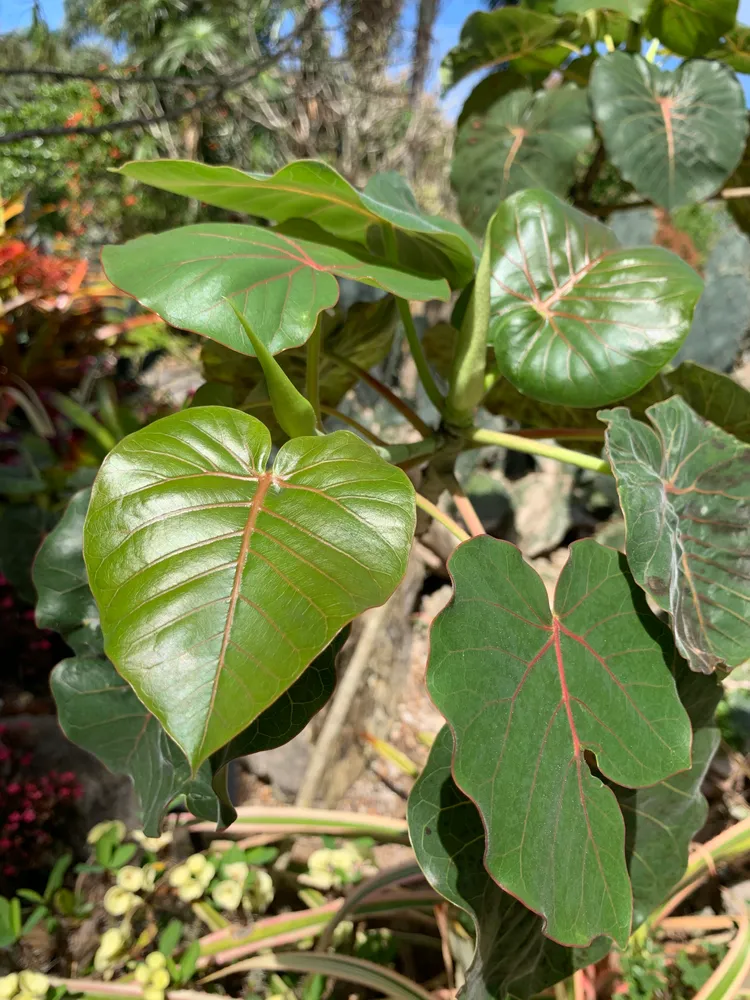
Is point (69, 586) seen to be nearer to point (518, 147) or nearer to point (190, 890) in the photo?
point (190, 890)

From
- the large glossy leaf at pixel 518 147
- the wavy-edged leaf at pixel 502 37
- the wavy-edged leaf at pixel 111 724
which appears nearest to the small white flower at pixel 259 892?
the wavy-edged leaf at pixel 111 724

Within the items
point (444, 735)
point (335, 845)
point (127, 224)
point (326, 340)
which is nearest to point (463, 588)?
point (444, 735)

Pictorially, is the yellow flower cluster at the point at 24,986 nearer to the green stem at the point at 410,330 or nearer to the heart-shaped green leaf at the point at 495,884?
the heart-shaped green leaf at the point at 495,884

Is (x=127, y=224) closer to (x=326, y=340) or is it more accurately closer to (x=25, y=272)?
(x=25, y=272)

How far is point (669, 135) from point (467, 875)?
1.11 meters

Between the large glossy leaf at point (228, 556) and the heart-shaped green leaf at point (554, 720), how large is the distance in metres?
0.09

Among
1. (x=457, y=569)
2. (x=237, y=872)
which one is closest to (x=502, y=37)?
(x=457, y=569)

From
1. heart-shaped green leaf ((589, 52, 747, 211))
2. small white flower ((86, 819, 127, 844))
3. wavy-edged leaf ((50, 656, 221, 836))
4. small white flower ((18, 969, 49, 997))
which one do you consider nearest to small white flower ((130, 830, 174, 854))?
small white flower ((86, 819, 127, 844))

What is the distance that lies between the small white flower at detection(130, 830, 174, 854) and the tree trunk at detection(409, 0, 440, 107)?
24.5ft

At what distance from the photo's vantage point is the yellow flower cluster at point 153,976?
87 cm

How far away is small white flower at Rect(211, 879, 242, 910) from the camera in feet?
3.29

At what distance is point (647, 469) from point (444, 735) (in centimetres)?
28

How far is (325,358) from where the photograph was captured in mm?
761

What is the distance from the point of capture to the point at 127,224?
6.22 m
